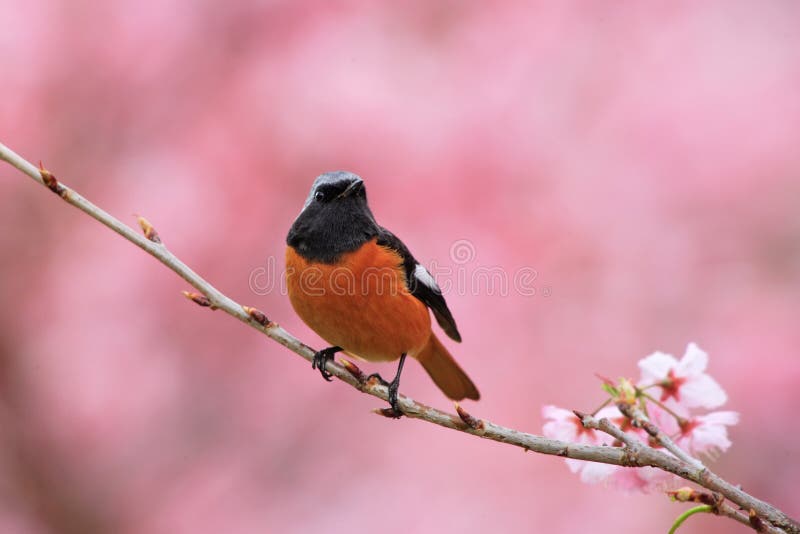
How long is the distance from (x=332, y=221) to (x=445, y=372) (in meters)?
0.58

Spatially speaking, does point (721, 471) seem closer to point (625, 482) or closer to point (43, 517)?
point (625, 482)

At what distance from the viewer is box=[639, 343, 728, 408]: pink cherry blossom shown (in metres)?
1.29

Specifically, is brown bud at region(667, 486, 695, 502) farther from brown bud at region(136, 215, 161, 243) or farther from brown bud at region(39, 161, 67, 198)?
brown bud at region(39, 161, 67, 198)

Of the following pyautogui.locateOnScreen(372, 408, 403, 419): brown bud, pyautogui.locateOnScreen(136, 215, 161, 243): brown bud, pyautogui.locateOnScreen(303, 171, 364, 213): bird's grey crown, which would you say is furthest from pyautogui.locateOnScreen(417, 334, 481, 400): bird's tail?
pyautogui.locateOnScreen(136, 215, 161, 243): brown bud

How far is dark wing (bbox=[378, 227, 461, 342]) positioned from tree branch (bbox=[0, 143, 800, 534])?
18.7 inches

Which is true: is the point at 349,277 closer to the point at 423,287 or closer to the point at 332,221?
the point at 332,221

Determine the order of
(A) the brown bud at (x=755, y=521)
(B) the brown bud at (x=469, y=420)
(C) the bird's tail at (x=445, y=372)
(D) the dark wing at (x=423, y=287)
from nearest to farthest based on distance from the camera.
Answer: (A) the brown bud at (x=755, y=521) < (B) the brown bud at (x=469, y=420) < (D) the dark wing at (x=423, y=287) < (C) the bird's tail at (x=445, y=372)

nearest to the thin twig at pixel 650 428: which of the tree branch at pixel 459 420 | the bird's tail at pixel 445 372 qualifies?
the tree branch at pixel 459 420

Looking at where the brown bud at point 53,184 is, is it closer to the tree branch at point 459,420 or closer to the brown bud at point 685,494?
the tree branch at point 459,420

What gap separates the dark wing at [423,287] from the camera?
6.62 ft

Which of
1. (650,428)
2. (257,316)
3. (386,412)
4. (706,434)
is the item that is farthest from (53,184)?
(706,434)

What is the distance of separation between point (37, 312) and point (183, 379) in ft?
1.64

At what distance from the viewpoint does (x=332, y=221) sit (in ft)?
6.15

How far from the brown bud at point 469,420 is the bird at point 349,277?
567 mm
